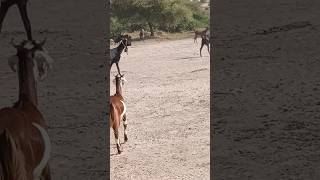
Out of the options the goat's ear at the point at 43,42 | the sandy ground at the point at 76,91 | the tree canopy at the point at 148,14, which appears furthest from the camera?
the tree canopy at the point at 148,14

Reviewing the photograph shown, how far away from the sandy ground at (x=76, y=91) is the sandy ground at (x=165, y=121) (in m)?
2.89

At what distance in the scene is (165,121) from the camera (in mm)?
13969

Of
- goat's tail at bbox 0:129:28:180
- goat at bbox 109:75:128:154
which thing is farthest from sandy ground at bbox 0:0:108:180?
goat at bbox 109:75:128:154

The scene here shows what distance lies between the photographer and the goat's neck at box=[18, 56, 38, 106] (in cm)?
598

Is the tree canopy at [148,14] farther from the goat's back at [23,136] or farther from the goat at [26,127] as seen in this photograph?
the goat's back at [23,136]

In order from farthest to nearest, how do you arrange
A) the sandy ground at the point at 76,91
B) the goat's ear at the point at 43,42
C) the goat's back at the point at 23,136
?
1. the sandy ground at the point at 76,91
2. the goat's ear at the point at 43,42
3. the goat's back at the point at 23,136

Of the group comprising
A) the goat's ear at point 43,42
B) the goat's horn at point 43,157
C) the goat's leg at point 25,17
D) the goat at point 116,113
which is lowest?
→ the goat at point 116,113

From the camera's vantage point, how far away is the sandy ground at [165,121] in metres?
9.95

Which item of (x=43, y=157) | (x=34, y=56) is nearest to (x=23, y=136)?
(x=43, y=157)

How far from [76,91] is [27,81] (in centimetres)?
66

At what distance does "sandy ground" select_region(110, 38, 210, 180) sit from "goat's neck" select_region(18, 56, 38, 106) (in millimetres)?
3583
